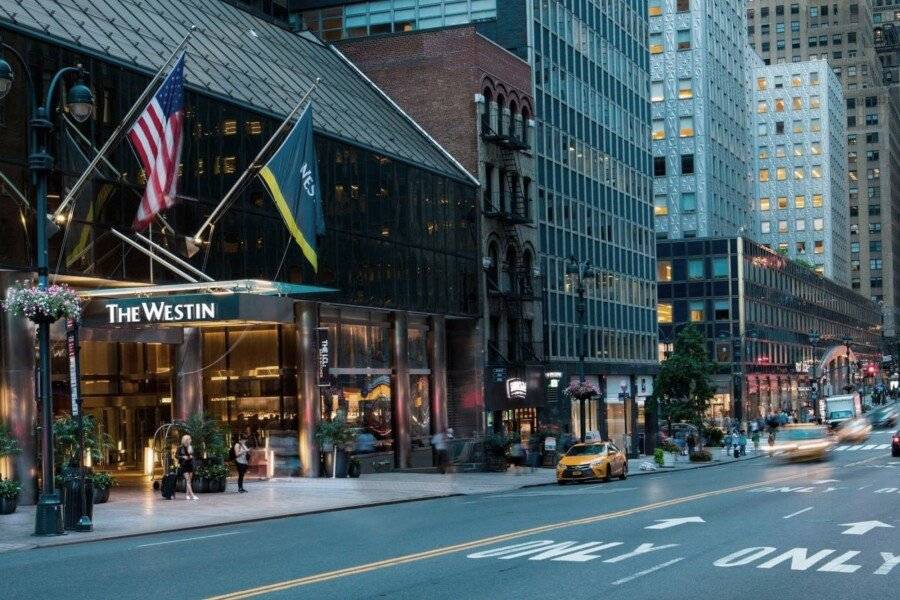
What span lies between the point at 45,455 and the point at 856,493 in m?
21.1

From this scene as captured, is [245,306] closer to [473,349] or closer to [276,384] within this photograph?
[276,384]

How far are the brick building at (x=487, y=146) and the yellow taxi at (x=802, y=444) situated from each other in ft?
41.4

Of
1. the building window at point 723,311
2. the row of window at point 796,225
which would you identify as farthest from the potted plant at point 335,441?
the row of window at point 796,225

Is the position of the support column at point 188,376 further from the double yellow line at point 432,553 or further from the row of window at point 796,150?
→ the row of window at point 796,150

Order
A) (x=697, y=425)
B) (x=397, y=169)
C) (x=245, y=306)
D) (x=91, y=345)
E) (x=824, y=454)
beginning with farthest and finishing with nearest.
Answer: (x=697, y=425)
(x=824, y=454)
(x=397, y=169)
(x=91, y=345)
(x=245, y=306)

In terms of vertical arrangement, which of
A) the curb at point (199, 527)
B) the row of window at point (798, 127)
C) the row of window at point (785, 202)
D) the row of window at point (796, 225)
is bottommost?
the curb at point (199, 527)

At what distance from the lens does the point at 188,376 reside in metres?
41.1

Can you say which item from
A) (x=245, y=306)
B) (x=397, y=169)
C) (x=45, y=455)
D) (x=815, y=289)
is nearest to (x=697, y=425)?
(x=397, y=169)

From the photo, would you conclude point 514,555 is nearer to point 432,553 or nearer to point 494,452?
point 432,553

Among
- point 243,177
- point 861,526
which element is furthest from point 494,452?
point 861,526

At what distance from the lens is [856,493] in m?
34.3

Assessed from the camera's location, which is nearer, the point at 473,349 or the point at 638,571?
the point at 638,571

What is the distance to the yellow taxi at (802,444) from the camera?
58375 millimetres

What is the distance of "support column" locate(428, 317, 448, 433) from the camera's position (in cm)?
5638
